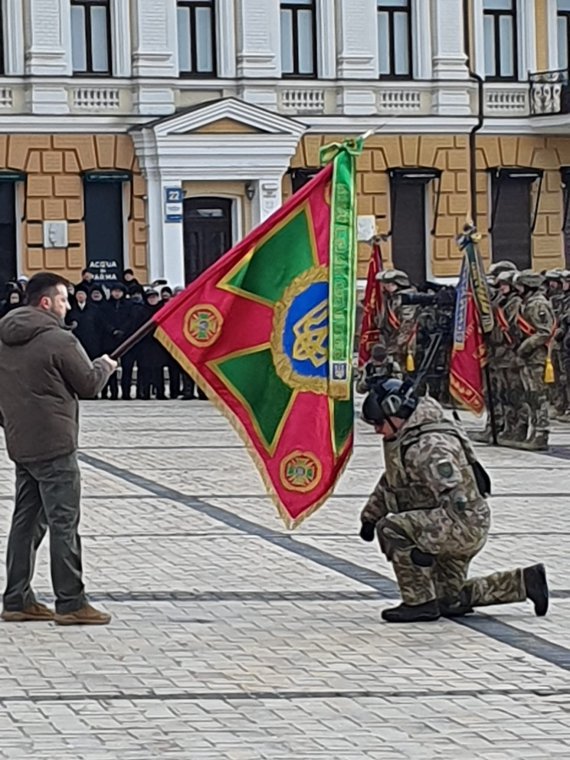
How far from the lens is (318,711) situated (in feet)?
28.0

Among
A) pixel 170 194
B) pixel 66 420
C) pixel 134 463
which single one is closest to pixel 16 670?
pixel 66 420

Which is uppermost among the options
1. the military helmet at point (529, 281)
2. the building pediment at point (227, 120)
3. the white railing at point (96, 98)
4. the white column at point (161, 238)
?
the white railing at point (96, 98)

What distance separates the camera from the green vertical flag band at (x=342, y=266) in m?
10.9

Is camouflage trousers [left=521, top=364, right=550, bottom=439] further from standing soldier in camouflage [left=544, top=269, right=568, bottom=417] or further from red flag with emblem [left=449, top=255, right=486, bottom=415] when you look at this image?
standing soldier in camouflage [left=544, top=269, right=568, bottom=417]

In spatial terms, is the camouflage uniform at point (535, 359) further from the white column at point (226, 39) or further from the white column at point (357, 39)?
the white column at point (357, 39)

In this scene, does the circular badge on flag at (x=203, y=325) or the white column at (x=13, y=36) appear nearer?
the circular badge on flag at (x=203, y=325)

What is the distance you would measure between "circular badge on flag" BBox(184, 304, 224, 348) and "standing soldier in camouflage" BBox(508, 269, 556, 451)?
9.69m

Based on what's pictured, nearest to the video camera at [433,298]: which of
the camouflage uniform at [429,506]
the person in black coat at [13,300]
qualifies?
the person in black coat at [13,300]

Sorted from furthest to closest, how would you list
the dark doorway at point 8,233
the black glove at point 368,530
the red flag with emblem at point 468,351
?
the dark doorway at point 8,233, the red flag with emblem at point 468,351, the black glove at point 368,530

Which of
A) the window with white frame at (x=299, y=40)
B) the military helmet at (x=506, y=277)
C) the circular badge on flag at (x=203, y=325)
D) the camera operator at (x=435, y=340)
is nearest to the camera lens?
the circular badge on flag at (x=203, y=325)

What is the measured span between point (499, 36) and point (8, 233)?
34.5 ft

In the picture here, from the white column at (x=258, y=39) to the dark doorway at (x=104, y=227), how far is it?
129 inches

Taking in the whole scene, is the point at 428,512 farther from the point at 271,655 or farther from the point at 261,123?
the point at 261,123

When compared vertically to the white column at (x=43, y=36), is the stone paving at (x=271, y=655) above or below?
below
